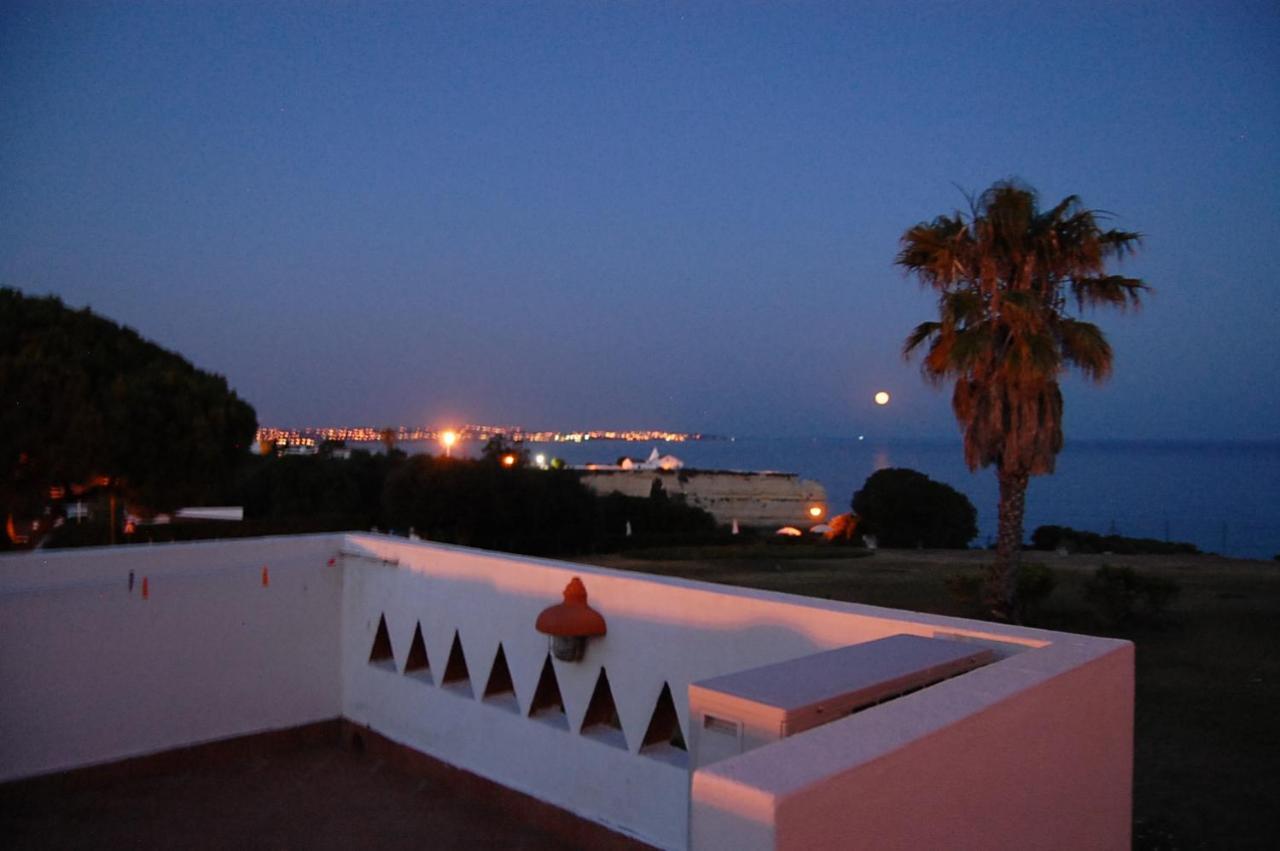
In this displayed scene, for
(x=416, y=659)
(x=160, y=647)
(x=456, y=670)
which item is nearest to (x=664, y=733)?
(x=456, y=670)

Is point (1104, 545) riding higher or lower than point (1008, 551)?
lower

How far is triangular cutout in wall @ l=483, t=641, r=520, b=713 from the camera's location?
586cm

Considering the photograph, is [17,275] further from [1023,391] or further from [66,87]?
[1023,391]

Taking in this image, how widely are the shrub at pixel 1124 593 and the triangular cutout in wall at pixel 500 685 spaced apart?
10.2 meters

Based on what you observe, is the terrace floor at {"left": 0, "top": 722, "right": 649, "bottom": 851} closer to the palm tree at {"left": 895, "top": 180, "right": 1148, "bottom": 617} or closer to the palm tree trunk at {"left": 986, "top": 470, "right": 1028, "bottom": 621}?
the palm tree at {"left": 895, "top": 180, "right": 1148, "bottom": 617}

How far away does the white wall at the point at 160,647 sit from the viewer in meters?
5.88

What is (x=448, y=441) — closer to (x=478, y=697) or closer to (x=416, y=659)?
(x=416, y=659)

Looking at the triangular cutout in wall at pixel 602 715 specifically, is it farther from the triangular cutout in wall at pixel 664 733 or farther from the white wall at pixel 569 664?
the triangular cutout in wall at pixel 664 733

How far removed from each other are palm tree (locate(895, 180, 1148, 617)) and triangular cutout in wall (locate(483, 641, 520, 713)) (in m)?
8.38

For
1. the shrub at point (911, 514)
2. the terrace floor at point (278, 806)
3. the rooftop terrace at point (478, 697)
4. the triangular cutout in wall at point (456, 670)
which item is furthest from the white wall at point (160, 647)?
the shrub at point (911, 514)

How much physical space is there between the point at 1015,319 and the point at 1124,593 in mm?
4218

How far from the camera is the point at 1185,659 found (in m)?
Answer: 11.1

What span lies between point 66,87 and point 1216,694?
1676cm

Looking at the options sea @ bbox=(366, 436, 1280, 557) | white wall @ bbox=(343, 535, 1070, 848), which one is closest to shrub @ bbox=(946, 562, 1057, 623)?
white wall @ bbox=(343, 535, 1070, 848)
